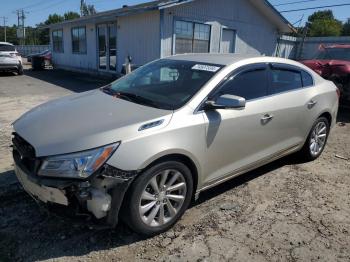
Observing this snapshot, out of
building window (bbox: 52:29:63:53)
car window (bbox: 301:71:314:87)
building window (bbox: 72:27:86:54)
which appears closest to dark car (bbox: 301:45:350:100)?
car window (bbox: 301:71:314:87)

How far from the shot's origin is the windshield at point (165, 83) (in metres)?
3.46

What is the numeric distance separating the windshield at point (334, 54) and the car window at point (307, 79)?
233 inches

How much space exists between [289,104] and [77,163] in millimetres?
2822

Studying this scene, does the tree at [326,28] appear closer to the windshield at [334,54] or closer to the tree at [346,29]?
the tree at [346,29]

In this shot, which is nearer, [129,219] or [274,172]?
[129,219]

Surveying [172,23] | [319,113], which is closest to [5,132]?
[319,113]

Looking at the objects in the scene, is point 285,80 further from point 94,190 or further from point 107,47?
point 107,47

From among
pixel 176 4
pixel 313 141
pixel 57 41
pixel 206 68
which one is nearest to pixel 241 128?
pixel 206 68

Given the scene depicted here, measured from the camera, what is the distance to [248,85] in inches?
153

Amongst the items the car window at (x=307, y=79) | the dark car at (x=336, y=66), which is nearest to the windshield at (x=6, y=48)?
the dark car at (x=336, y=66)

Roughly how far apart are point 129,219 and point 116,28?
13.8 metres

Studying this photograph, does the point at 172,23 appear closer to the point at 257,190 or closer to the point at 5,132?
the point at 5,132

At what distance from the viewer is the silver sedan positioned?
8.86 feet

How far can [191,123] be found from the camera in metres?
3.18
